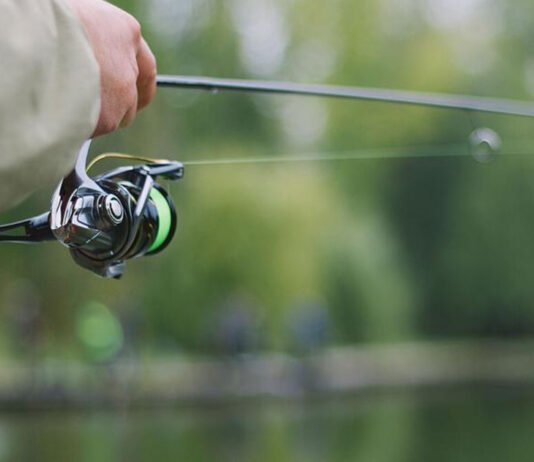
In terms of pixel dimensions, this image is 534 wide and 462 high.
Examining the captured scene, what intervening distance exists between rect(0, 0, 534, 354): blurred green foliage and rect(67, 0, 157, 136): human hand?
442 inches

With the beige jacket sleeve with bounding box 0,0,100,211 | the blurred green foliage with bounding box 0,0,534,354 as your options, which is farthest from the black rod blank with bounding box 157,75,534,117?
the blurred green foliage with bounding box 0,0,534,354

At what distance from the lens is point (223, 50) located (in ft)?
47.2

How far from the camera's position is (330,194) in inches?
623

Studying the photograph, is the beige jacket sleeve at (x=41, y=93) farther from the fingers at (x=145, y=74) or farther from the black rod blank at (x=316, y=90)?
the black rod blank at (x=316, y=90)

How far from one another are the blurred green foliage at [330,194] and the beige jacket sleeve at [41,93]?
11.3 m

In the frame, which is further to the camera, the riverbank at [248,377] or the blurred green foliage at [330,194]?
the riverbank at [248,377]

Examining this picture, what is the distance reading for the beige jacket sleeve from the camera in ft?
3.02

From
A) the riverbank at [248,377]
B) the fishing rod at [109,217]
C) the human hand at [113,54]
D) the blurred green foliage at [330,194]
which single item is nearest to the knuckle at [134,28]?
the human hand at [113,54]

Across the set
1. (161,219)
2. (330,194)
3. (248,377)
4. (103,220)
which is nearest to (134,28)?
(103,220)

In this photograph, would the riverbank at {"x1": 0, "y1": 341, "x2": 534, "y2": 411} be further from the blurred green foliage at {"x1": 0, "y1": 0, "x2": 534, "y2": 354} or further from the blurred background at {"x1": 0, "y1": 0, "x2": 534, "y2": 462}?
the blurred green foliage at {"x1": 0, "y1": 0, "x2": 534, "y2": 354}

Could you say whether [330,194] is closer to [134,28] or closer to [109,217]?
[109,217]

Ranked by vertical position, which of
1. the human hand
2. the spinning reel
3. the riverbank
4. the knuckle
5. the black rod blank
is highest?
the riverbank

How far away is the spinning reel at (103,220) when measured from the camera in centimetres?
141

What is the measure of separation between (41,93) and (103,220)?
0.49m
